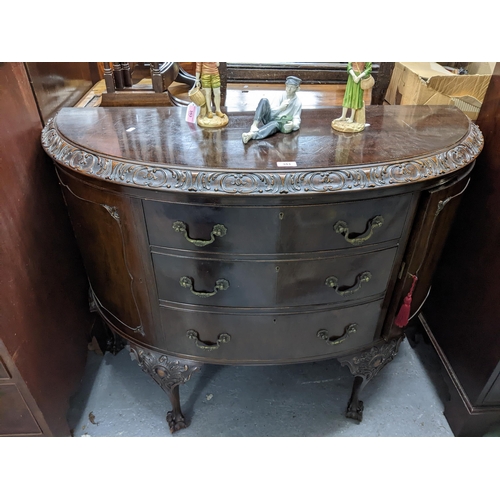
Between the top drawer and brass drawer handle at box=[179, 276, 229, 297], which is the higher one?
the top drawer

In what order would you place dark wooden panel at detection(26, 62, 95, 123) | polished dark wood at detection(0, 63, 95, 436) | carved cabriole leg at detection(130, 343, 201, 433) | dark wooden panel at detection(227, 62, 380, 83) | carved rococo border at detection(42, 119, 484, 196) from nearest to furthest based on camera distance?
carved rococo border at detection(42, 119, 484, 196), polished dark wood at detection(0, 63, 95, 436), dark wooden panel at detection(26, 62, 95, 123), carved cabriole leg at detection(130, 343, 201, 433), dark wooden panel at detection(227, 62, 380, 83)

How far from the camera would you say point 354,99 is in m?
1.02

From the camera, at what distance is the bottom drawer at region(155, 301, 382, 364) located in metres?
1.10

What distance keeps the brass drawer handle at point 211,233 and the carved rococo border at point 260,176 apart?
10 centimetres

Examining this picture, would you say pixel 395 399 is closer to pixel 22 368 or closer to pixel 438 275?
pixel 438 275

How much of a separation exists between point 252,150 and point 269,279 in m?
0.31

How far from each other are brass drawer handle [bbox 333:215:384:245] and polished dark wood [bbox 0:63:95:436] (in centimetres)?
78

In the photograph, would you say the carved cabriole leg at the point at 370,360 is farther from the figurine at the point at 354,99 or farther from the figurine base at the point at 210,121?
the figurine base at the point at 210,121

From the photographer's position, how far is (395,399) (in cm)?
150

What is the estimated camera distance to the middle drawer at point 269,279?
0.99m

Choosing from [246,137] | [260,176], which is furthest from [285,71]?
[260,176]

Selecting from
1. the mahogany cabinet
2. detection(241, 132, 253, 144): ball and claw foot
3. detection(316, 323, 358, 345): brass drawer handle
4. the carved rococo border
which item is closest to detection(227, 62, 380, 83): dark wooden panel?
the mahogany cabinet

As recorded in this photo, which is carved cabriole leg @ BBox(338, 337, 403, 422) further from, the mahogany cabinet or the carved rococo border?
the carved rococo border

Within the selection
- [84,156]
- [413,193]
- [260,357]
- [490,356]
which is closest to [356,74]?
[413,193]
